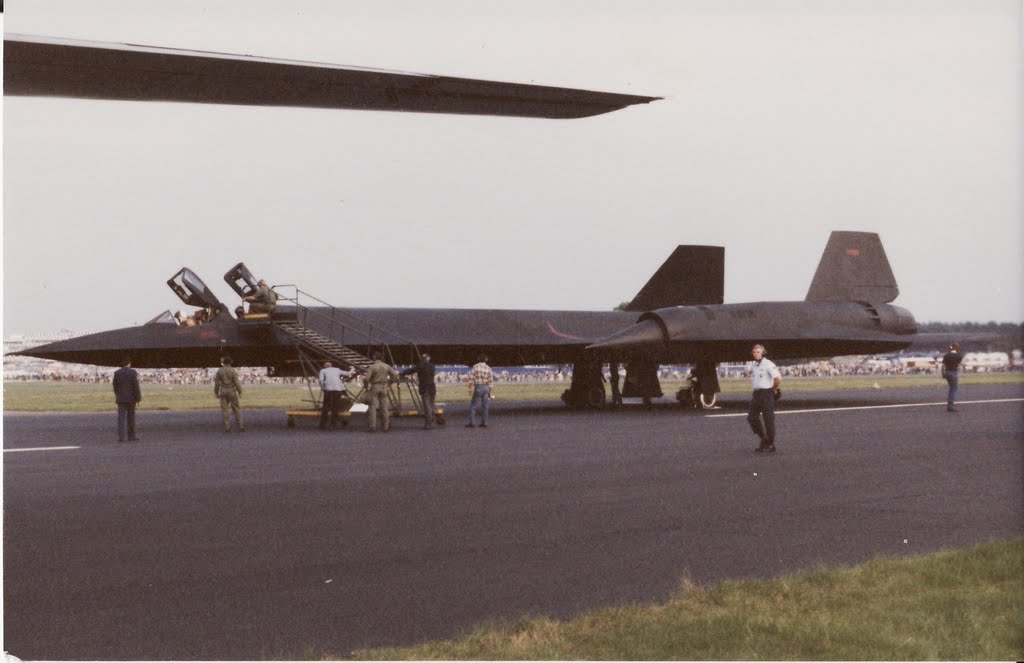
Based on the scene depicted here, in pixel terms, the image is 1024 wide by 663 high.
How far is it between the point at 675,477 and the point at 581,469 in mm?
1330

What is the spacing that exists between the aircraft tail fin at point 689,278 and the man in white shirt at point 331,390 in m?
11.2

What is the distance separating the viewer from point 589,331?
1048 inches

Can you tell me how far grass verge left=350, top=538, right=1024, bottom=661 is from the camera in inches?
188

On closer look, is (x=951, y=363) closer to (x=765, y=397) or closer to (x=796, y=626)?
(x=765, y=397)

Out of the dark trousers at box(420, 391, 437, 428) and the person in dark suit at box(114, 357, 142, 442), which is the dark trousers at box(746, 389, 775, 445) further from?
the person in dark suit at box(114, 357, 142, 442)

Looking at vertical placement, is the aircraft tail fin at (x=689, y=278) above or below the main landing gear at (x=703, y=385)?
above

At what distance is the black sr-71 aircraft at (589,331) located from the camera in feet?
70.7

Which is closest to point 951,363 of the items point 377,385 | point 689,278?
point 689,278

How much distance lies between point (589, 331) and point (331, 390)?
28.1 feet

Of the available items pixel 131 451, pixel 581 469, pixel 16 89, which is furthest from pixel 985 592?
pixel 131 451

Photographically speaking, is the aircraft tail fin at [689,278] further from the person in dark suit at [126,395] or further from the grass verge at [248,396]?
the person in dark suit at [126,395]

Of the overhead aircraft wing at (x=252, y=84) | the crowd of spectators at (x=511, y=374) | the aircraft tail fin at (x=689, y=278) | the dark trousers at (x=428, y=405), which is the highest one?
the aircraft tail fin at (x=689, y=278)

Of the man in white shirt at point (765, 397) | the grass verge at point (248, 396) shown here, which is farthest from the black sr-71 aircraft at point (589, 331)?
the man in white shirt at point (765, 397)

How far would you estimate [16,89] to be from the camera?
4004mm
